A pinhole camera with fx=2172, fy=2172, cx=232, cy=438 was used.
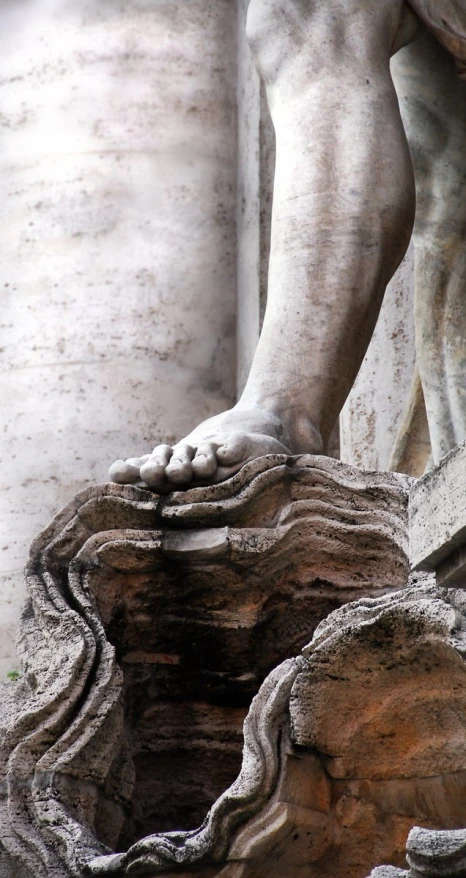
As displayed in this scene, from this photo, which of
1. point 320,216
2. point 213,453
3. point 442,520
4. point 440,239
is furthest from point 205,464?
point 440,239

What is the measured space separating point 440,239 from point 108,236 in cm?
131

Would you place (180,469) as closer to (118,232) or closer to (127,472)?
(127,472)

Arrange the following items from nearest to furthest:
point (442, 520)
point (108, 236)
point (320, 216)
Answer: point (442, 520)
point (320, 216)
point (108, 236)

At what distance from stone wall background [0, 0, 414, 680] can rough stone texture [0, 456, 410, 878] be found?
66.4 inches

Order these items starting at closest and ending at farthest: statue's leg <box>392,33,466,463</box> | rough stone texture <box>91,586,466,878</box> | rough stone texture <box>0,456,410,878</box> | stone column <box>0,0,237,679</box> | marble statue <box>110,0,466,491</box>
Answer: rough stone texture <box>91,586,466,878</box>, rough stone texture <box>0,456,410,878</box>, marble statue <box>110,0,466,491</box>, statue's leg <box>392,33,466,463</box>, stone column <box>0,0,237,679</box>

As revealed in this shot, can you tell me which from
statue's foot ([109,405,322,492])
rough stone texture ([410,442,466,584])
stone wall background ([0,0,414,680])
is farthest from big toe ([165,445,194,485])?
stone wall background ([0,0,414,680])

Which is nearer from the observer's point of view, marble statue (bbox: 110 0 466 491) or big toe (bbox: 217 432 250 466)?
big toe (bbox: 217 432 250 466)

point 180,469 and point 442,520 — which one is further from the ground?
point 180,469

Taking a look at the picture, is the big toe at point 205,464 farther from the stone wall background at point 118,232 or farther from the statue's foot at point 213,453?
the stone wall background at point 118,232

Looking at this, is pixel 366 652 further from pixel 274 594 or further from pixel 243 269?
pixel 243 269

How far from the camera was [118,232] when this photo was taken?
187 inches

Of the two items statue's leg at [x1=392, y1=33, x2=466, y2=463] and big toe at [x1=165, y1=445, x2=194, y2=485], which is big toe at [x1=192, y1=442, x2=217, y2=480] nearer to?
big toe at [x1=165, y1=445, x2=194, y2=485]

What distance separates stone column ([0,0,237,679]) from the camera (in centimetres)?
463

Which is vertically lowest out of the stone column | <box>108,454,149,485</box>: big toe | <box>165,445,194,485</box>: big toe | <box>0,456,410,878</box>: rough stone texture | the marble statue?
<box>0,456,410,878</box>: rough stone texture
